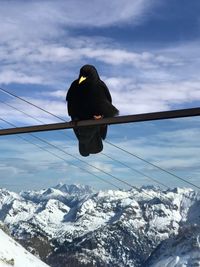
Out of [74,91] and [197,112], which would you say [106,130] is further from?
[197,112]

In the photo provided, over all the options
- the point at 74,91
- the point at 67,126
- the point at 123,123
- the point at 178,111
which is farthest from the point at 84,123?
the point at 74,91

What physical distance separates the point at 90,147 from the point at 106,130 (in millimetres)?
1566

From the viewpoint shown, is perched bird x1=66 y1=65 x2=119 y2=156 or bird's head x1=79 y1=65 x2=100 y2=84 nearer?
perched bird x1=66 y1=65 x2=119 y2=156

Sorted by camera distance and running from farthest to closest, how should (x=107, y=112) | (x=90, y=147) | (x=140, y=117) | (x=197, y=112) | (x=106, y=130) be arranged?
(x=106, y=130), (x=107, y=112), (x=90, y=147), (x=140, y=117), (x=197, y=112)

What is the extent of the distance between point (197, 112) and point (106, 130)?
4.72 m

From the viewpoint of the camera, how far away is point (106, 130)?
10375mm

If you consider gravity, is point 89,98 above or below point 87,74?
below

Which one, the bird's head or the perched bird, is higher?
the bird's head

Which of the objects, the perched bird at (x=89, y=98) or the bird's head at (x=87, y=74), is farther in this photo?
the bird's head at (x=87, y=74)

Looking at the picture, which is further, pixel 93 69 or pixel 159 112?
pixel 93 69

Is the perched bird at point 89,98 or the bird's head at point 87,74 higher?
the bird's head at point 87,74

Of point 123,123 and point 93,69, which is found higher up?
point 93,69

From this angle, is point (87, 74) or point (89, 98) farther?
point (87, 74)

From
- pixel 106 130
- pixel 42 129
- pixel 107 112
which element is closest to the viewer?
pixel 42 129
